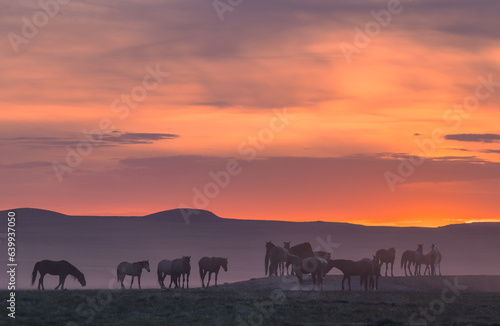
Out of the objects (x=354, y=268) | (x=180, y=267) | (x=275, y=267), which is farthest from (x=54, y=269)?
(x=354, y=268)

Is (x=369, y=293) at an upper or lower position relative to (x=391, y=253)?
lower

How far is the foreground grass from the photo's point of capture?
119 feet

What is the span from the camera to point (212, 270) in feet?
195

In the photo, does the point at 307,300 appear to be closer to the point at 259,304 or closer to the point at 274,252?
the point at 259,304

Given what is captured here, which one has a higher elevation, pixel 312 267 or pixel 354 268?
pixel 312 267

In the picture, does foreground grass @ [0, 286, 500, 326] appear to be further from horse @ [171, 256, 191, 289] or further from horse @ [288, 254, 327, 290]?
horse @ [171, 256, 191, 289]

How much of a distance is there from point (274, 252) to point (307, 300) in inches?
838

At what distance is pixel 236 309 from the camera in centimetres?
3953

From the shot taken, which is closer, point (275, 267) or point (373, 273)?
point (373, 273)

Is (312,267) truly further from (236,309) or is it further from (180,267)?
(236,309)

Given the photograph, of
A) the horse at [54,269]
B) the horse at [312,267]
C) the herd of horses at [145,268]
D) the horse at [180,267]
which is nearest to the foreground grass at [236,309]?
the horse at [312,267]

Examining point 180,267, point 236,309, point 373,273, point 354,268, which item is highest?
point 180,267

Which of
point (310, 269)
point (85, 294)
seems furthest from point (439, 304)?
point (85, 294)

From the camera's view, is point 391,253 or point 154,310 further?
point 391,253
